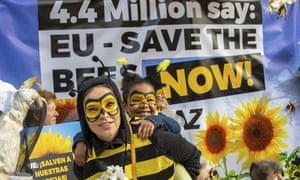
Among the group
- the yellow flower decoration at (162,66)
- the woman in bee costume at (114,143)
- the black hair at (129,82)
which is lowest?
the woman in bee costume at (114,143)

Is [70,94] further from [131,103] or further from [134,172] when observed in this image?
[134,172]

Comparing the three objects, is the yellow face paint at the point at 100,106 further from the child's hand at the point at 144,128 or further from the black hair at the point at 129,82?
the black hair at the point at 129,82

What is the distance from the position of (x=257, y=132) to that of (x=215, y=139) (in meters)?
0.29

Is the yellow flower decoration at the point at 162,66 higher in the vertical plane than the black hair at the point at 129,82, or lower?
higher

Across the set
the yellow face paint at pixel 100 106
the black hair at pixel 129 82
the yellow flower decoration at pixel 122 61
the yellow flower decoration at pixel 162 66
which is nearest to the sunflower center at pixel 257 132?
the yellow flower decoration at pixel 162 66

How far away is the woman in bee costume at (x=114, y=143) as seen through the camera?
2264 mm

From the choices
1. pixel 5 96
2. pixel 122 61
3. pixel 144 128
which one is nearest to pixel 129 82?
pixel 122 61

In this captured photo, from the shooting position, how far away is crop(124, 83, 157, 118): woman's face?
277 cm

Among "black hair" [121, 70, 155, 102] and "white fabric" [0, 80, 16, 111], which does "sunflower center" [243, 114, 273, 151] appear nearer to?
"black hair" [121, 70, 155, 102]

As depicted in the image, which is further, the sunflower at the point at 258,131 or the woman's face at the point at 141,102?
the sunflower at the point at 258,131

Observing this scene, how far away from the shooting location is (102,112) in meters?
2.28

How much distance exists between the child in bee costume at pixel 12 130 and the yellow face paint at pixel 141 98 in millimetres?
946

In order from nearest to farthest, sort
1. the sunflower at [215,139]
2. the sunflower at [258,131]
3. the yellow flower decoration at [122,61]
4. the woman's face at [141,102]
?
1. the woman's face at [141,102]
2. the yellow flower decoration at [122,61]
3. the sunflower at [215,139]
4. the sunflower at [258,131]

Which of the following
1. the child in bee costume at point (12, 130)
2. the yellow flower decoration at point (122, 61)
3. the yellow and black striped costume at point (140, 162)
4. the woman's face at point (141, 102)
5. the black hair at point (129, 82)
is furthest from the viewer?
the yellow flower decoration at point (122, 61)
